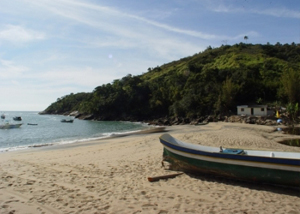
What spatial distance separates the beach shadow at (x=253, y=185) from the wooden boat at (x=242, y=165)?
0.23 meters

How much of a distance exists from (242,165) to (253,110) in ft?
122

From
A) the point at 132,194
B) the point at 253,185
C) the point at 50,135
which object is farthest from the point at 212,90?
the point at 132,194

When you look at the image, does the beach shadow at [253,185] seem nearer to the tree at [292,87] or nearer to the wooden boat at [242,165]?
the wooden boat at [242,165]

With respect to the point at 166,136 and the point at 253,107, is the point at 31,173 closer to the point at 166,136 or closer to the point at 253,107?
the point at 166,136

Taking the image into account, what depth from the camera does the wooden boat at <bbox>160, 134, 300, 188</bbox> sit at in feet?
22.9

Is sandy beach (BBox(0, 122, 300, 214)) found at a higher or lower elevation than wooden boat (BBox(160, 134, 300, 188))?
lower

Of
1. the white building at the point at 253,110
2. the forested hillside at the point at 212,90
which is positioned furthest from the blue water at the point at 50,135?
the white building at the point at 253,110

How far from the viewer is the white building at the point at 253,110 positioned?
1581 inches

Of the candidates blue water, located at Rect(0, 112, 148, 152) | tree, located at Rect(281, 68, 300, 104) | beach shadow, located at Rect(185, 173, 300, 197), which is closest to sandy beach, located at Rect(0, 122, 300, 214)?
beach shadow, located at Rect(185, 173, 300, 197)

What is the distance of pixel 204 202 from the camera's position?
6.32 metres

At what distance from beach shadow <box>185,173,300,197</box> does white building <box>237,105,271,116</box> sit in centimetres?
3598

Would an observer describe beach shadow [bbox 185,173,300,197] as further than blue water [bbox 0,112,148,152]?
No

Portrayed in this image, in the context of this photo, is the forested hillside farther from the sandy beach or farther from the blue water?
the sandy beach

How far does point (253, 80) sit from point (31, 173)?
50260 millimetres
